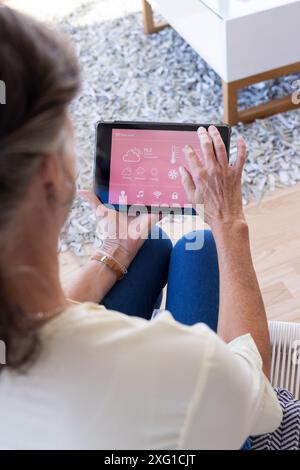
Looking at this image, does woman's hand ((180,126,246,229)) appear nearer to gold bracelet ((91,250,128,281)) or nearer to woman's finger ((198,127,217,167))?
woman's finger ((198,127,217,167))

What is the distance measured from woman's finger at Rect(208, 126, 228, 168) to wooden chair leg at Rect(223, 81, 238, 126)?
0.78 metres

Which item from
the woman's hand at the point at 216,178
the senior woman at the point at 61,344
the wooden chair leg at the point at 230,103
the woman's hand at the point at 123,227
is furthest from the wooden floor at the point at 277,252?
the senior woman at the point at 61,344

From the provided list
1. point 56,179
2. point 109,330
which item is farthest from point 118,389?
point 56,179

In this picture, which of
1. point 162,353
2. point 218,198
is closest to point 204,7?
point 218,198

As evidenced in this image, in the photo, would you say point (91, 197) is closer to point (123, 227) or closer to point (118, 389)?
point (123, 227)

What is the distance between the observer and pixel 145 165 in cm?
108

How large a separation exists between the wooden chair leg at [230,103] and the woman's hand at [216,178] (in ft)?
2.52

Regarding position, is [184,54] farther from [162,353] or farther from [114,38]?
[162,353]

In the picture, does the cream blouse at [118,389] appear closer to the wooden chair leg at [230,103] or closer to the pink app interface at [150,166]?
the pink app interface at [150,166]

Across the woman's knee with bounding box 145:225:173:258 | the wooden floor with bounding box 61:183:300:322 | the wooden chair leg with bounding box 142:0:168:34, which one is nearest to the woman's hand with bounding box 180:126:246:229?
the woman's knee with bounding box 145:225:173:258

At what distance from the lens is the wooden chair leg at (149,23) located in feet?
6.86

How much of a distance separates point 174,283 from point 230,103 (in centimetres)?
86

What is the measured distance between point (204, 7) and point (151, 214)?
2.57 ft

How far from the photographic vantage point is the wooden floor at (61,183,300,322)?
4.66ft
